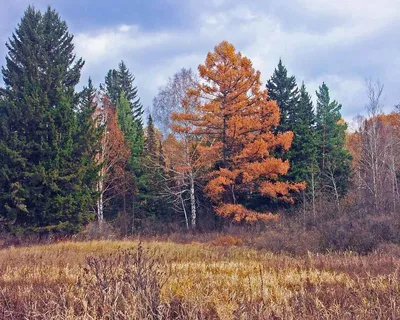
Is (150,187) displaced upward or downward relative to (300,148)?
downward

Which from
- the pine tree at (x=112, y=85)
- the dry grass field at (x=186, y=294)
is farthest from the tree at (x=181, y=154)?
the dry grass field at (x=186, y=294)

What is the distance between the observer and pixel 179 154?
2694 centimetres

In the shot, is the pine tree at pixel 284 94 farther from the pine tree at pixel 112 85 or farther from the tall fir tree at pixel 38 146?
the pine tree at pixel 112 85

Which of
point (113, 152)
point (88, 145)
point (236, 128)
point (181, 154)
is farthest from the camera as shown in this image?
point (113, 152)

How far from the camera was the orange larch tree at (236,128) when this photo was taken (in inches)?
930

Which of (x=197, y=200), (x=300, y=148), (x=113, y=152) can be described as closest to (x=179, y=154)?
(x=197, y=200)

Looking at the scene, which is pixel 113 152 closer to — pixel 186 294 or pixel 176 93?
pixel 176 93

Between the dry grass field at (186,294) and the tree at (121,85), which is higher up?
the tree at (121,85)

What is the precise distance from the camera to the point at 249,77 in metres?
24.4

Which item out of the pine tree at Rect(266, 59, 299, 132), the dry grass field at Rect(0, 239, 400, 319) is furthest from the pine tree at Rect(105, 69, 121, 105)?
the dry grass field at Rect(0, 239, 400, 319)

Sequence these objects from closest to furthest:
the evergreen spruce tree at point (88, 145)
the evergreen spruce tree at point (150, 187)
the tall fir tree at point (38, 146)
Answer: the tall fir tree at point (38, 146) → the evergreen spruce tree at point (88, 145) → the evergreen spruce tree at point (150, 187)

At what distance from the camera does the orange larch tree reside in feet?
77.5

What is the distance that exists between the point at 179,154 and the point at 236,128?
5002mm

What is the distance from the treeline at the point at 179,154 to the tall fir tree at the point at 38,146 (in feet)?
0.19
